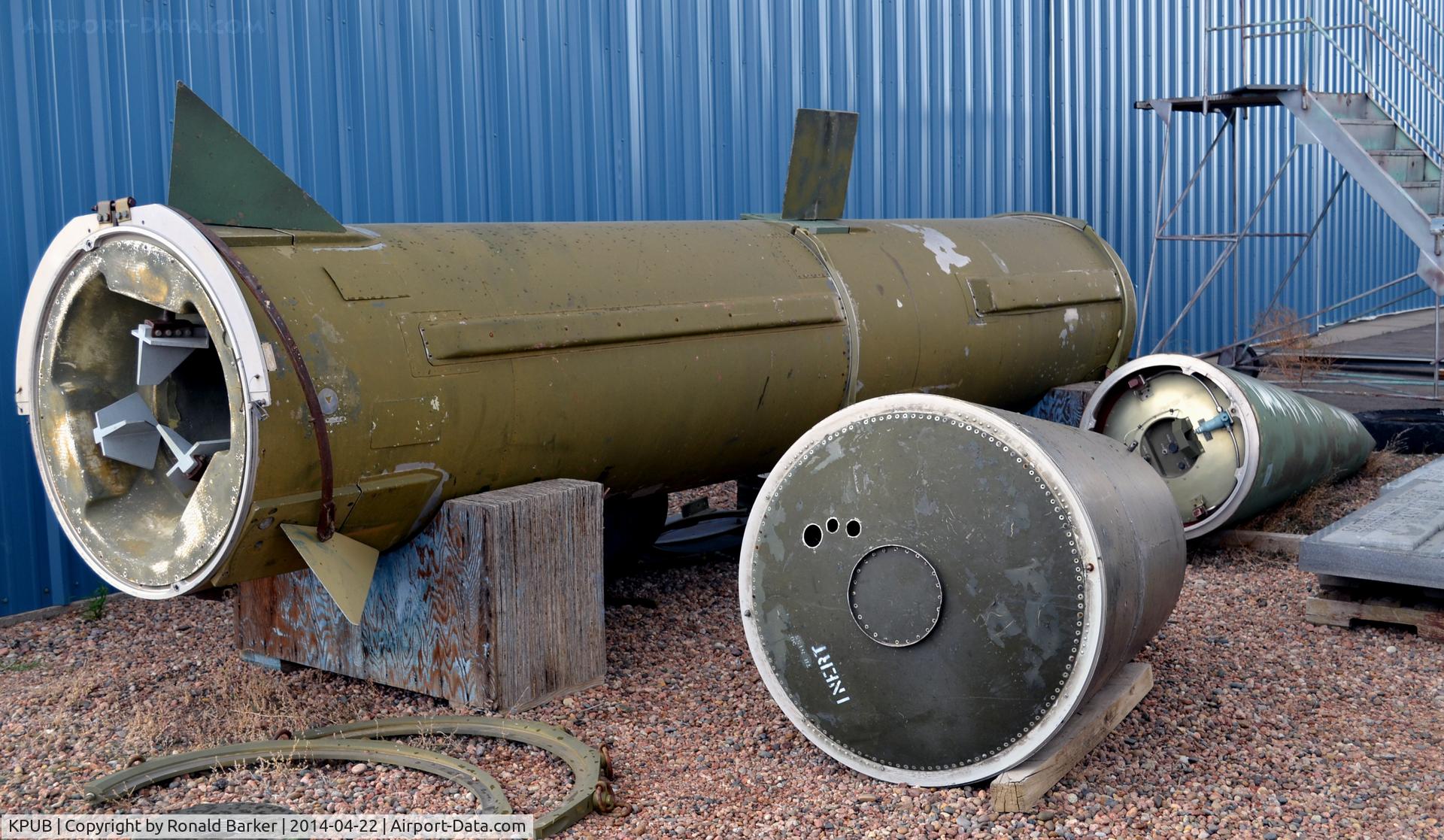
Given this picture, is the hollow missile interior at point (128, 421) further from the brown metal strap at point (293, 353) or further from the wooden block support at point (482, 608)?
the wooden block support at point (482, 608)

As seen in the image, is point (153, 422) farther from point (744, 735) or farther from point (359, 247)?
point (744, 735)

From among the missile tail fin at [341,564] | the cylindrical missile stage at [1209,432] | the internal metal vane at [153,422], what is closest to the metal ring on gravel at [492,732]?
the missile tail fin at [341,564]

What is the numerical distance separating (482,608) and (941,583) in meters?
1.44

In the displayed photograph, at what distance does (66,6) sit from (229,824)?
11.3 ft

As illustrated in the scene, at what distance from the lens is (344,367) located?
3.56 meters

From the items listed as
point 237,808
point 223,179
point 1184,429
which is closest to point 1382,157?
point 1184,429

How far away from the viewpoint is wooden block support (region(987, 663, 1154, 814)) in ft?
10.0

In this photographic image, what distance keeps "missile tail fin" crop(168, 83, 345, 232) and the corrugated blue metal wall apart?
168cm

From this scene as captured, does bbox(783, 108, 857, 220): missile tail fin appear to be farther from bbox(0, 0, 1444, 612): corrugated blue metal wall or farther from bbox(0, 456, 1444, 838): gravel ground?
bbox(0, 456, 1444, 838): gravel ground

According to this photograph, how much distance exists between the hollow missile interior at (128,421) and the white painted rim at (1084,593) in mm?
1499

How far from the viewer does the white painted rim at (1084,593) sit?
118 inches

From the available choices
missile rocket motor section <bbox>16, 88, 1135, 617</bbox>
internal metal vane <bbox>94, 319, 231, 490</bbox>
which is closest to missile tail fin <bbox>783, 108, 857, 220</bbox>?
missile rocket motor section <bbox>16, 88, 1135, 617</bbox>

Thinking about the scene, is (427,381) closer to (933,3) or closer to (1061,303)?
(1061,303)

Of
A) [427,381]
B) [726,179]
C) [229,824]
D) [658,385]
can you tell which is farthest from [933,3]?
[229,824]
